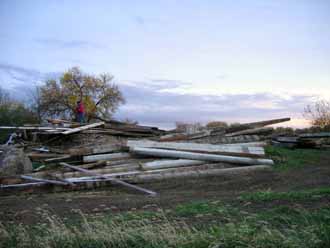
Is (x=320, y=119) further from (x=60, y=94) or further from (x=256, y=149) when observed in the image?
(x=60, y=94)

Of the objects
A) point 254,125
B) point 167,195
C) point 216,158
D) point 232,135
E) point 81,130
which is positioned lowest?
point 167,195

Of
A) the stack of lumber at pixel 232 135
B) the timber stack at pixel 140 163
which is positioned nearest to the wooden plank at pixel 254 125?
the stack of lumber at pixel 232 135

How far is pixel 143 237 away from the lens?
3023 mm

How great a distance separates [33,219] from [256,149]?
6.86 meters

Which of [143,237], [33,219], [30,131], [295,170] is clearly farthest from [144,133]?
[143,237]

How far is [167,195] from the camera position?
19.6 ft

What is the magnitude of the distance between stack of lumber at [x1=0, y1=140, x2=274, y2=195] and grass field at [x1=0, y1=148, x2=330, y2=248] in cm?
208

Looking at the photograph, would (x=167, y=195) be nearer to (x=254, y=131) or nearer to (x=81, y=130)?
(x=254, y=131)

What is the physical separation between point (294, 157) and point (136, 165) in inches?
217

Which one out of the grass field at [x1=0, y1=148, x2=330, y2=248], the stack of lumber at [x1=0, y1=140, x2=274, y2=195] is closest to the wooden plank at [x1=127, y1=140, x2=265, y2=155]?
the stack of lumber at [x1=0, y1=140, x2=274, y2=195]

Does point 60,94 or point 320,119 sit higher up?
point 60,94

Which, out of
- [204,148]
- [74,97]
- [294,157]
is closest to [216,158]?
[204,148]

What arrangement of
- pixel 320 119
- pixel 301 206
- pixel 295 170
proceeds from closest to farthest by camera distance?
pixel 301 206 < pixel 295 170 < pixel 320 119

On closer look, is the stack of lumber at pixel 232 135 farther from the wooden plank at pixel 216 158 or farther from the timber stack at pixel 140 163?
the wooden plank at pixel 216 158
